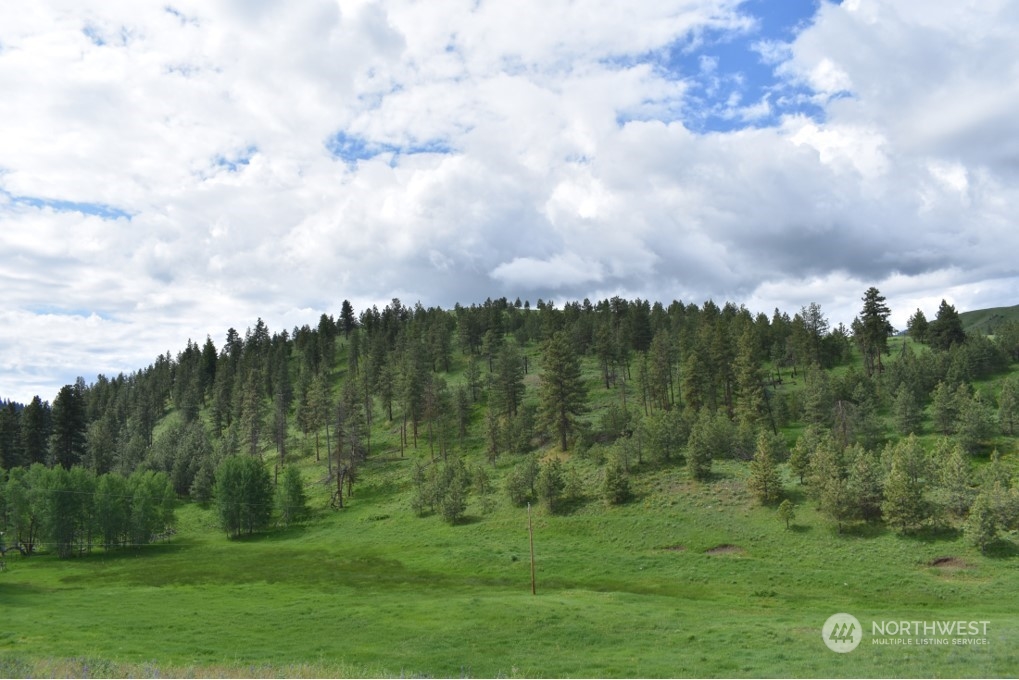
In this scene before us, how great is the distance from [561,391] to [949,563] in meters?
55.8

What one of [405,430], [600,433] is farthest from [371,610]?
[405,430]

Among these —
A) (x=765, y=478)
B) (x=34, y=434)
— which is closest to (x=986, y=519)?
(x=765, y=478)

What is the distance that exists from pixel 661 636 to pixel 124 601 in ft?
139

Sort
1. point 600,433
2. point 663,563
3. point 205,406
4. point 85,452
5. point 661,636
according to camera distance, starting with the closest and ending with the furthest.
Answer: point 661,636 → point 663,563 → point 600,433 → point 85,452 → point 205,406

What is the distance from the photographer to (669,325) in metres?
165

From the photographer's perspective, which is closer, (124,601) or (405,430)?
(124,601)

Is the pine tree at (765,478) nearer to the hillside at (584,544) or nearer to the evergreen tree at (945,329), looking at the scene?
the hillside at (584,544)

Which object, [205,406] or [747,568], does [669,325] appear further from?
[205,406]

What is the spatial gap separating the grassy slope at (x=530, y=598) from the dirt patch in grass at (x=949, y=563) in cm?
62

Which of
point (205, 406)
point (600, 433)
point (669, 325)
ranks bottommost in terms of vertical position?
point (600, 433)

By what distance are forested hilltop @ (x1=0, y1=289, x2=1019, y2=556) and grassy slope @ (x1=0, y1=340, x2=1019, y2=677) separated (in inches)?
150

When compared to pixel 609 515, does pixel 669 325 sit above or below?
above

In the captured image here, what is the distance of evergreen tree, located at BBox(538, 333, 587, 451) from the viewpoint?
315ft

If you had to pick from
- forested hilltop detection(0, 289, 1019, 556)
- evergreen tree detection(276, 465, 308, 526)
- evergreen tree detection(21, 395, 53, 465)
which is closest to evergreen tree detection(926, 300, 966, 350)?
forested hilltop detection(0, 289, 1019, 556)
